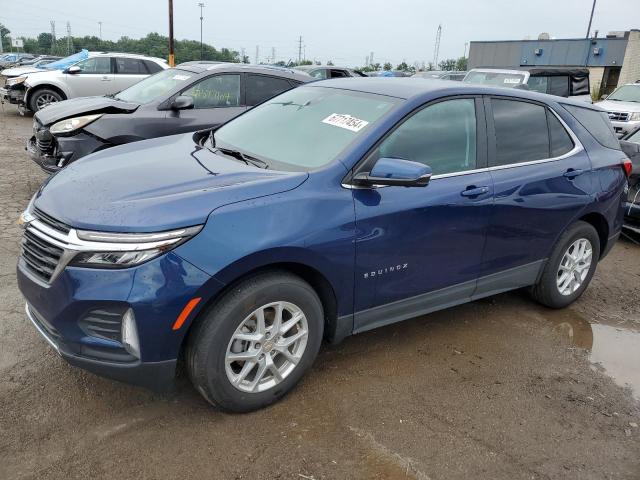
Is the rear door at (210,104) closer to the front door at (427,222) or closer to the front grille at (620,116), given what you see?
the front door at (427,222)

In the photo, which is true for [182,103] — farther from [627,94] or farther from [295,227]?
[627,94]

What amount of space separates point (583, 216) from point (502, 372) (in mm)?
1632

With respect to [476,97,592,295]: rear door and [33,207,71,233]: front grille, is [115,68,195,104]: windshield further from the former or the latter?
[476,97,592,295]: rear door

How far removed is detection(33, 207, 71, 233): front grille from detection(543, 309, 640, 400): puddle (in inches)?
137

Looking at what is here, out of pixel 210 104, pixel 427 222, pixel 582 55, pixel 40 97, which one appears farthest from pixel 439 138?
pixel 582 55

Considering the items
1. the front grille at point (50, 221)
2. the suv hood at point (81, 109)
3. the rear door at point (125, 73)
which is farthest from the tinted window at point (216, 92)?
the rear door at point (125, 73)

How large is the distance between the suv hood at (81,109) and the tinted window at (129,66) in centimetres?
741

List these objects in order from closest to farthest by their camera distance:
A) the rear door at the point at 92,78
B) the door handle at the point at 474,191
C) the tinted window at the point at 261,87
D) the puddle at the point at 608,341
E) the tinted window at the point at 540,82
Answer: the door handle at the point at 474,191 → the puddle at the point at 608,341 → the tinted window at the point at 261,87 → the rear door at the point at 92,78 → the tinted window at the point at 540,82

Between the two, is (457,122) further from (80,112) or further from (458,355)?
(80,112)

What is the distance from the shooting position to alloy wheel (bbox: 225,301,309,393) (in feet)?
8.95

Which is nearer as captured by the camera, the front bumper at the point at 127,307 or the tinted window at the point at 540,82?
the front bumper at the point at 127,307

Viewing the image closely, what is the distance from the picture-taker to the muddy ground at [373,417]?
8.32 ft

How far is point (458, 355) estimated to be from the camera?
3.68 meters

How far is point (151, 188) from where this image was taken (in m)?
2.74
